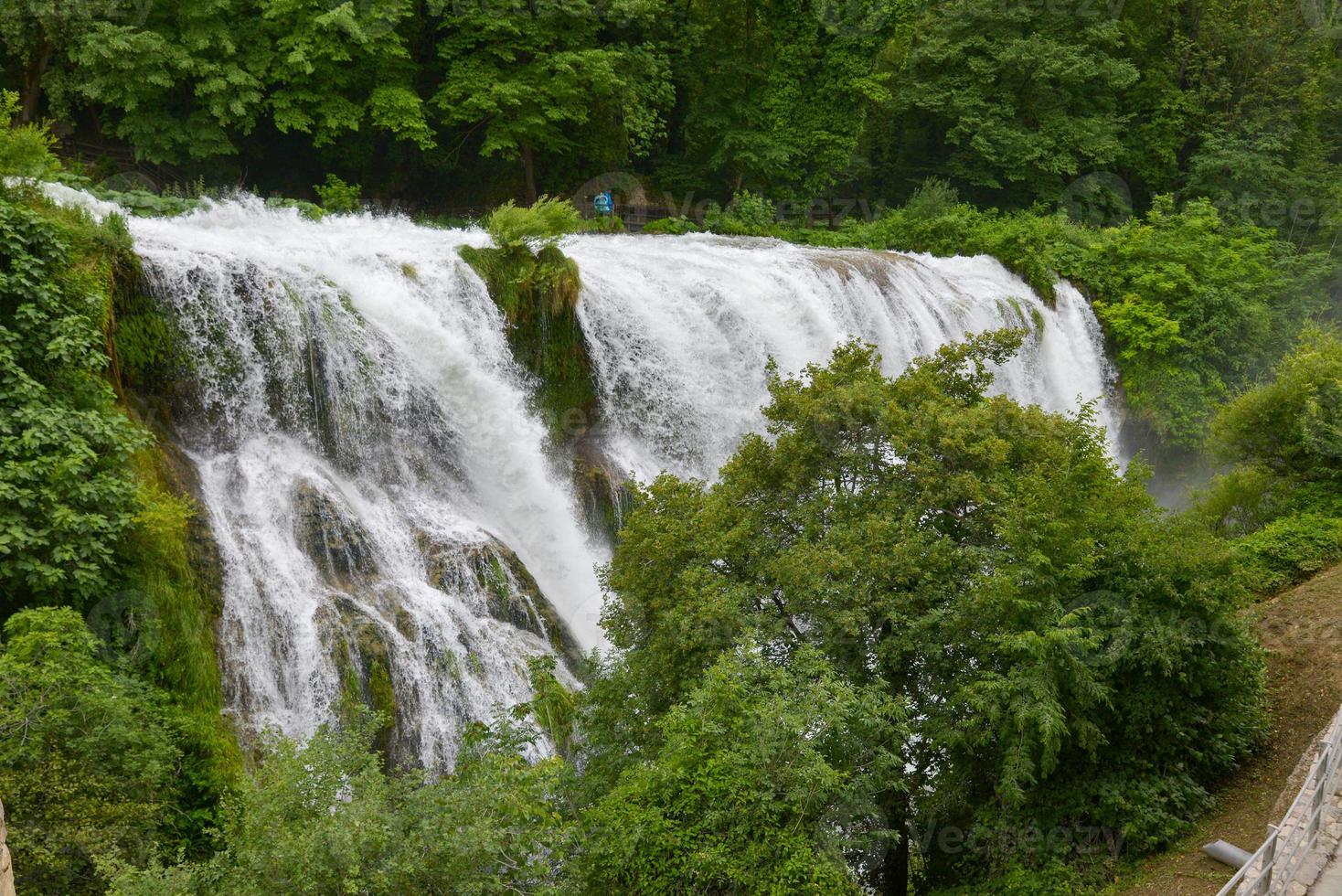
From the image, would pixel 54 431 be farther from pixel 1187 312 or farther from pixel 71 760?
pixel 1187 312

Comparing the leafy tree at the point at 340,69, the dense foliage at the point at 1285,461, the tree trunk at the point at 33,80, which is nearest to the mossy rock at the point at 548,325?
the leafy tree at the point at 340,69

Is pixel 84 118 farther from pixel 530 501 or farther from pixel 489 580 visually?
pixel 489 580

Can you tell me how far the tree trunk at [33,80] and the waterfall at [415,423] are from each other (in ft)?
16.6

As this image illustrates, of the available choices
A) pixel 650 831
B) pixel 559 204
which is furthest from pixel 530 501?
pixel 650 831

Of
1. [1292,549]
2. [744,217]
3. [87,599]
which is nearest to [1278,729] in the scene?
[1292,549]

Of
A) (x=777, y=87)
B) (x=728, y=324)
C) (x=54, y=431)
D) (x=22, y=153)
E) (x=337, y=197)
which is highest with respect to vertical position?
(x=777, y=87)

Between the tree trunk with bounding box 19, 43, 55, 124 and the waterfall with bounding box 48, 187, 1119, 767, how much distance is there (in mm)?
5062

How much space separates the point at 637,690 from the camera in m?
9.06

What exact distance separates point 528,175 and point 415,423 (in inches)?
497

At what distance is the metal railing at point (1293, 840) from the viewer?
535 cm

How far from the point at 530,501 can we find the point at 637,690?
5123 millimetres

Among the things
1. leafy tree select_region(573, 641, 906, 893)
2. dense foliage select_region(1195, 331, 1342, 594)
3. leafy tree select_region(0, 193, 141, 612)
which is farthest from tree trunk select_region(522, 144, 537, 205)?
leafy tree select_region(573, 641, 906, 893)

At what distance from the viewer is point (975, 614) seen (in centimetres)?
845

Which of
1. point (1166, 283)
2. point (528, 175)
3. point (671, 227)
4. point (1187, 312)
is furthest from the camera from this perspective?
point (671, 227)
